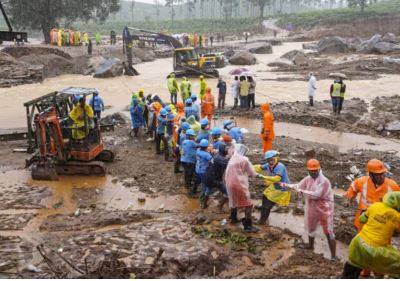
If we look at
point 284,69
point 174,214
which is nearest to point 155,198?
point 174,214

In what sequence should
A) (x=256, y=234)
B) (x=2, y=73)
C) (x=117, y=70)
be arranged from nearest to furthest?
(x=256, y=234)
(x=2, y=73)
(x=117, y=70)

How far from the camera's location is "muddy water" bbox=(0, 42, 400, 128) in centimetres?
2227

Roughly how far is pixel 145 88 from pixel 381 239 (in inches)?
917

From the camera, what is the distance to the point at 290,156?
41.9 ft

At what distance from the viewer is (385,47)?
38812 millimetres

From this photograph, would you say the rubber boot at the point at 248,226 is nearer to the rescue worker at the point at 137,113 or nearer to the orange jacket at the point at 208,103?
the rescue worker at the point at 137,113

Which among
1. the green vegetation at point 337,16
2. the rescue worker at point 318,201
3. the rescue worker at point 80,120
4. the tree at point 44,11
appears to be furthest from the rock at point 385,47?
the rescue worker at point 318,201

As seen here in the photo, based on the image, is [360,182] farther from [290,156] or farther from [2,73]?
[2,73]

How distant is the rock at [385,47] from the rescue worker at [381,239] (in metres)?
36.7

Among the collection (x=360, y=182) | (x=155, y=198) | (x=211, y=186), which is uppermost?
(x=360, y=182)

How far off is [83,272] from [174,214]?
9.87ft

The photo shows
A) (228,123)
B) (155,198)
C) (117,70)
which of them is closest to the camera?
(155,198)

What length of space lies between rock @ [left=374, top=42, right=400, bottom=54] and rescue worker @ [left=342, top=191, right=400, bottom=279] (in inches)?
1445

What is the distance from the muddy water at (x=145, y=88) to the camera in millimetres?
22266
